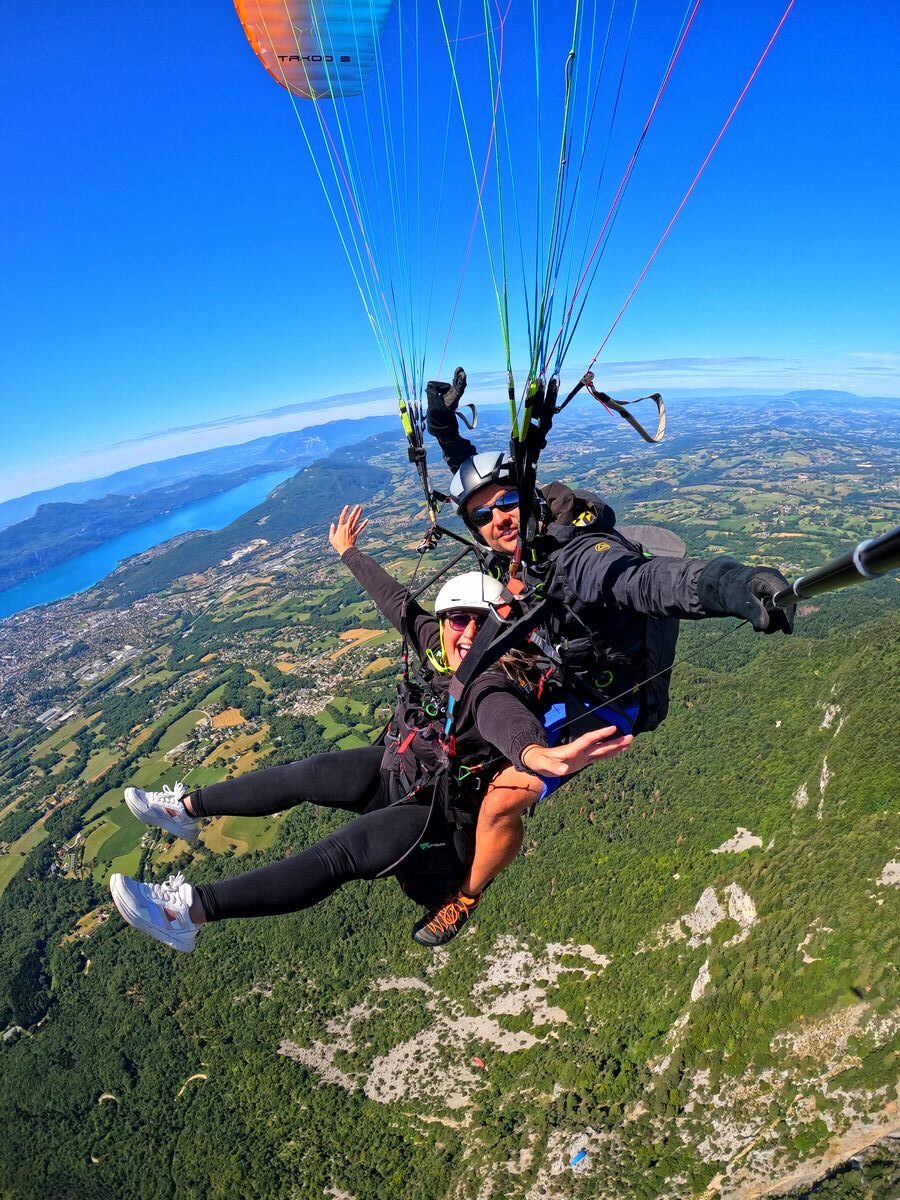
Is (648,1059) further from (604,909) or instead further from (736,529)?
(736,529)

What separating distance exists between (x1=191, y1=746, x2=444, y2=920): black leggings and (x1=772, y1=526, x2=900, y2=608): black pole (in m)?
2.74

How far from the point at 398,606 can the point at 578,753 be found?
2572 mm

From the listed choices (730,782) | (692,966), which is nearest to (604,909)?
(692,966)

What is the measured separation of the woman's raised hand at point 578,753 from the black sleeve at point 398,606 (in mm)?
1804

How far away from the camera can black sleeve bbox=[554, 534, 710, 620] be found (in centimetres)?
234

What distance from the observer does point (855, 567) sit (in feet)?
4.43

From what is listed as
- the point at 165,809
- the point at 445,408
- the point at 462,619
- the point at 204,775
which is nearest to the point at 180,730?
the point at 204,775

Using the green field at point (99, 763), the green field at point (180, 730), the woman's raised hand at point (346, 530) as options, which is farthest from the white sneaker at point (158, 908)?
the green field at point (99, 763)

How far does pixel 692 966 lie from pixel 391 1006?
12836 millimetres

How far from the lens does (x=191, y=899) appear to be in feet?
10.9

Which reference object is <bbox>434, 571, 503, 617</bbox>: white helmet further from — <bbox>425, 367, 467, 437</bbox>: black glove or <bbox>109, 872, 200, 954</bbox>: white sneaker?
<bbox>109, 872, 200, 954</bbox>: white sneaker

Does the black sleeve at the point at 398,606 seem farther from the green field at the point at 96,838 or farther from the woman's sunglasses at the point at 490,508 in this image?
the green field at the point at 96,838

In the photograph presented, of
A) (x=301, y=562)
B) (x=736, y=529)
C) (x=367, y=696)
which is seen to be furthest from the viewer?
(x=301, y=562)

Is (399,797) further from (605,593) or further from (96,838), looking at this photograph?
(96,838)
